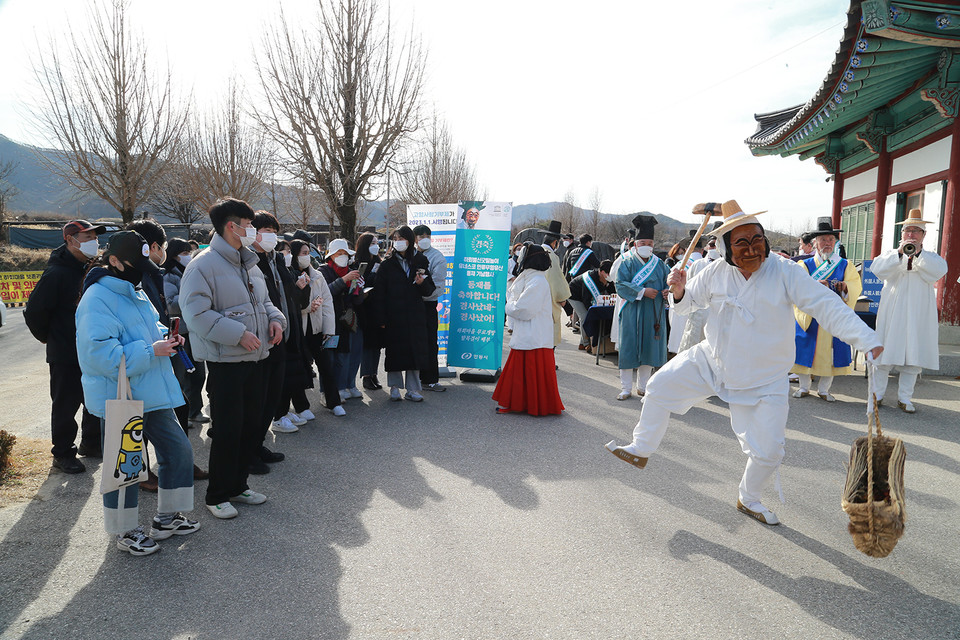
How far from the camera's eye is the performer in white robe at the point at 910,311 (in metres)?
6.84

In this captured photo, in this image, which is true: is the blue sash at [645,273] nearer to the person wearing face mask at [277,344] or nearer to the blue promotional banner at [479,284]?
the blue promotional banner at [479,284]

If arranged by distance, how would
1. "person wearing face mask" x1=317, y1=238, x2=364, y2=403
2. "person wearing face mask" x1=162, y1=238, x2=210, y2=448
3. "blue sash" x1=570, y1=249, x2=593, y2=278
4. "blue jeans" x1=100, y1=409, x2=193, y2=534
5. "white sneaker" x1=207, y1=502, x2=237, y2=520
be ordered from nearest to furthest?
"blue jeans" x1=100, y1=409, x2=193, y2=534 → "white sneaker" x1=207, y1=502, x2=237, y2=520 → "person wearing face mask" x1=162, y1=238, x2=210, y2=448 → "person wearing face mask" x1=317, y1=238, x2=364, y2=403 → "blue sash" x1=570, y1=249, x2=593, y2=278

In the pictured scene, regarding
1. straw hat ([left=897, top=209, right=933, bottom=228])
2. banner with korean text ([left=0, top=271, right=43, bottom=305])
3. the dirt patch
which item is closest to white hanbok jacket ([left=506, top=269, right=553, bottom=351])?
straw hat ([left=897, top=209, right=933, bottom=228])

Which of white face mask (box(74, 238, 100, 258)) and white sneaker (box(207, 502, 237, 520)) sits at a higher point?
white face mask (box(74, 238, 100, 258))

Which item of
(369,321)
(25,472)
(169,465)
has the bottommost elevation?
(25,472)

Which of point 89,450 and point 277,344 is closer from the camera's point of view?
point 277,344

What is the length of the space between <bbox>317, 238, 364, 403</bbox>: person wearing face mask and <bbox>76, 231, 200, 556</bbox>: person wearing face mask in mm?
3119

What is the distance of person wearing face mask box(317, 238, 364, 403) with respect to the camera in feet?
22.0

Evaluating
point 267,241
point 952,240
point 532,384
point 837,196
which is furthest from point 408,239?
point 837,196

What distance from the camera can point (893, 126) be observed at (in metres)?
11.2

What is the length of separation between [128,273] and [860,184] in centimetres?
1534

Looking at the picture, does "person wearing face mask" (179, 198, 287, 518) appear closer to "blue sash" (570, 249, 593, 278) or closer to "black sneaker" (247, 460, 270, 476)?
"black sneaker" (247, 460, 270, 476)

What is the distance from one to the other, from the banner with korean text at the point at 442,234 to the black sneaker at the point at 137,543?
505 cm

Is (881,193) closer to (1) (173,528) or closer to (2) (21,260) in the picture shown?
(1) (173,528)
